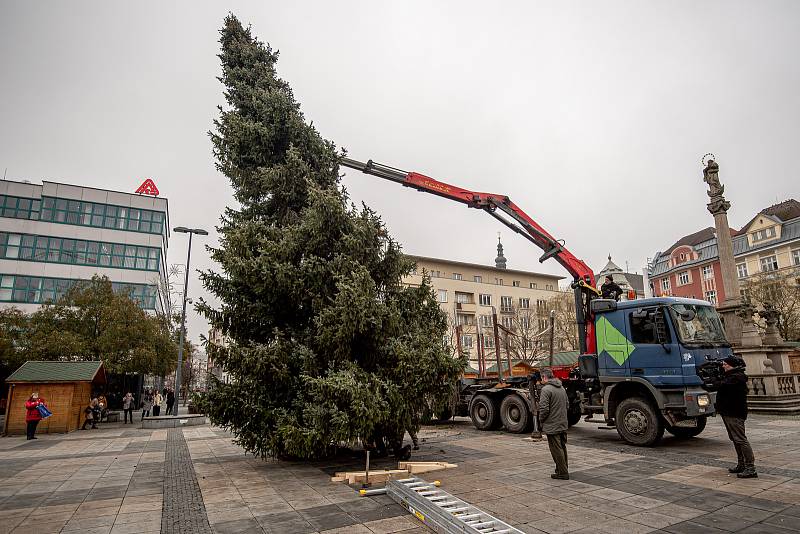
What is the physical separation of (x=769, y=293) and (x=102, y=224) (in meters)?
52.4

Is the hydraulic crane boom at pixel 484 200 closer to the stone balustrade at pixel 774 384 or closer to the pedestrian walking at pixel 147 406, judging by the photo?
the stone balustrade at pixel 774 384

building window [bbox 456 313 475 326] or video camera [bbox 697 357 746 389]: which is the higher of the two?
building window [bbox 456 313 475 326]

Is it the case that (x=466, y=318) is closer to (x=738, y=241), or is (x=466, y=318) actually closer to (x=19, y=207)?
(x=738, y=241)

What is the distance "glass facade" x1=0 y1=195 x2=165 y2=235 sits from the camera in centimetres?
3559

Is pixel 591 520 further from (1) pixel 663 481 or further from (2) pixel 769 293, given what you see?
(2) pixel 769 293

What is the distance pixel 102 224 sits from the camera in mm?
37531

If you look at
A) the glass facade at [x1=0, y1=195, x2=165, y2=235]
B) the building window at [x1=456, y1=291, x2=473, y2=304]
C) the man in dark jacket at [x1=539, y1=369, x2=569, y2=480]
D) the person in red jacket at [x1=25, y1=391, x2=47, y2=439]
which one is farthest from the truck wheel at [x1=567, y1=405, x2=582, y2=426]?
the building window at [x1=456, y1=291, x2=473, y2=304]

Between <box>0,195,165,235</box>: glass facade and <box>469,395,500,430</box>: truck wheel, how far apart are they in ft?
115

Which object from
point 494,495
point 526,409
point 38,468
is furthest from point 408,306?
point 38,468

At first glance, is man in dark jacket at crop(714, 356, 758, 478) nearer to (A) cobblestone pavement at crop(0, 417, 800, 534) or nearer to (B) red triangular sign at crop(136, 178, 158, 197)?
(A) cobblestone pavement at crop(0, 417, 800, 534)

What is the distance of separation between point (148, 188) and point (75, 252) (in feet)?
30.4

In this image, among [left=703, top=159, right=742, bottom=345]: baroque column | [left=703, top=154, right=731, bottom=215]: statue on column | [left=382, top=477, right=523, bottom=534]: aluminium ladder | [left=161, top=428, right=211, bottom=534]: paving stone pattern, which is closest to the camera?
[left=382, top=477, right=523, bottom=534]: aluminium ladder

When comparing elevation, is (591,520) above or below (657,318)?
below

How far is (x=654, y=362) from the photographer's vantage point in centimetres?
989
